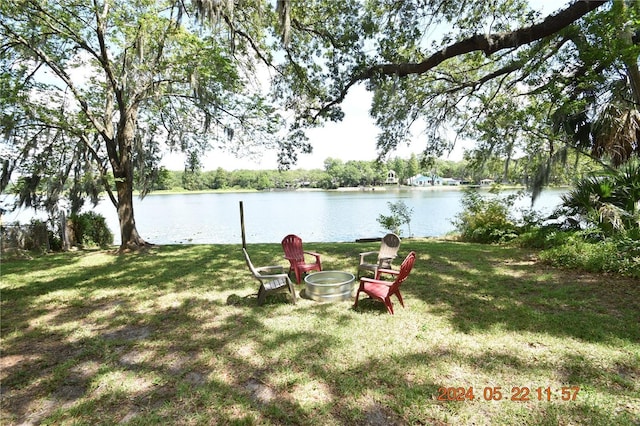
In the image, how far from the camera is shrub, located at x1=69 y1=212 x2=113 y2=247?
31.5 ft

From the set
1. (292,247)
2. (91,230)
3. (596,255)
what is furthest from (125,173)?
(596,255)

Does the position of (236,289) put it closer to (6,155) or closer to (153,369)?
(153,369)

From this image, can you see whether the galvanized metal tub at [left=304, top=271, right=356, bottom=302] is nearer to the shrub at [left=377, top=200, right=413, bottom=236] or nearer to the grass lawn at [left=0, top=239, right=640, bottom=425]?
the grass lawn at [left=0, top=239, right=640, bottom=425]

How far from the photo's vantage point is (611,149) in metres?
6.26

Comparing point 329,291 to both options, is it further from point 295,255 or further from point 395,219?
point 395,219

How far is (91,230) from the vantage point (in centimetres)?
995

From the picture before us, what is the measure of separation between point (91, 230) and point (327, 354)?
405 inches

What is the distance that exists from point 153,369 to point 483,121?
9.48 m

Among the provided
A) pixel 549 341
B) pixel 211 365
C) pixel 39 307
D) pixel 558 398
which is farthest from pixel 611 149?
pixel 39 307

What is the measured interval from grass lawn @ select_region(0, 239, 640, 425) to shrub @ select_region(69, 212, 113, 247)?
4961 millimetres

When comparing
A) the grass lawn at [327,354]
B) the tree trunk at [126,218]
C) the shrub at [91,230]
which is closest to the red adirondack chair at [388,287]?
the grass lawn at [327,354]

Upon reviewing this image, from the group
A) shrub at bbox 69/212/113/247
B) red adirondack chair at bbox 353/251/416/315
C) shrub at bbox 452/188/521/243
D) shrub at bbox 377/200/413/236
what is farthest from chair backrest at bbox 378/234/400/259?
shrub at bbox 69/212/113/247
